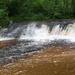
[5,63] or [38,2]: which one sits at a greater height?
[5,63]

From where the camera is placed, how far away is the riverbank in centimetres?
1063

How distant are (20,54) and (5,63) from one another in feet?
7.60

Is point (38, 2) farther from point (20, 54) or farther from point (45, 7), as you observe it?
point (20, 54)

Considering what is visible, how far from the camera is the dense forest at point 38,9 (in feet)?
112

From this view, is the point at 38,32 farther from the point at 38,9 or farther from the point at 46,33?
the point at 38,9

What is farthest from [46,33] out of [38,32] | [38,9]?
[38,9]

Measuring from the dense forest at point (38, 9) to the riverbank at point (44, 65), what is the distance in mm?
19917

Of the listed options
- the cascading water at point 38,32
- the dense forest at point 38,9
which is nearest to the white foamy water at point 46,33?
the cascading water at point 38,32

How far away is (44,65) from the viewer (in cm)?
1172

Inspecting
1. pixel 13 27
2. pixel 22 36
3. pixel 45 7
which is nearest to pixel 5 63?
pixel 22 36

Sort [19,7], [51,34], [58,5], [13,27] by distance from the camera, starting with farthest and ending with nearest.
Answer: [58,5] → [19,7] → [13,27] → [51,34]

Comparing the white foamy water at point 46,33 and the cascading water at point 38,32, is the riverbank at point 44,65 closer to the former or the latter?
the cascading water at point 38,32

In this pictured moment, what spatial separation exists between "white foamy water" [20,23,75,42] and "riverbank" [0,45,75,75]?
25.9 feet

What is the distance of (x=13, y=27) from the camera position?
90.2ft
